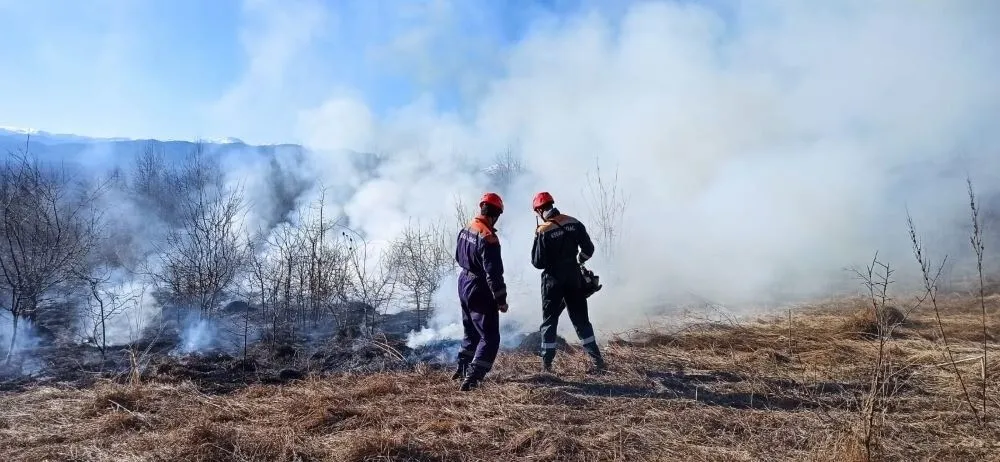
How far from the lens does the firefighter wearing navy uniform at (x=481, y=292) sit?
484 cm

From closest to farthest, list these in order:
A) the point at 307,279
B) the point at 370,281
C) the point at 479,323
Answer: the point at 479,323, the point at 307,279, the point at 370,281

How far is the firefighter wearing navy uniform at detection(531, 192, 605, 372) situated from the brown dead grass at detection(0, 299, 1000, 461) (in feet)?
1.12

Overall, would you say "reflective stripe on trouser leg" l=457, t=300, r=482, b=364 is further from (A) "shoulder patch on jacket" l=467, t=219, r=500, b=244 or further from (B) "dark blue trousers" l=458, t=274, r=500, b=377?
(A) "shoulder patch on jacket" l=467, t=219, r=500, b=244

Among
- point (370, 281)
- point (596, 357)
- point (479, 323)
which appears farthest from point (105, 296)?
point (596, 357)

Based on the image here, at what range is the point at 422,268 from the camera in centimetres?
1061

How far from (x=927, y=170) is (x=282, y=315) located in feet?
60.5

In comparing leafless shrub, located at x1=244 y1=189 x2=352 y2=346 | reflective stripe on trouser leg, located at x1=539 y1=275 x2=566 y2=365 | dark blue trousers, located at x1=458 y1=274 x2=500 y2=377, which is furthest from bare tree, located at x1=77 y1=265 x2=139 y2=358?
reflective stripe on trouser leg, located at x1=539 y1=275 x2=566 y2=365

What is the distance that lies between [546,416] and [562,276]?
66.2 inches

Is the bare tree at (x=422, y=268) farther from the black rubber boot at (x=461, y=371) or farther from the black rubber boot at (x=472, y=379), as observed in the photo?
the black rubber boot at (x=472, y=379)

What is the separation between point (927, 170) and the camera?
16.4 m

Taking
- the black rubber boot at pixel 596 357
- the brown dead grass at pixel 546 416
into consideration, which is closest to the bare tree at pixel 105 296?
the brown dead grass at pixel 546 416

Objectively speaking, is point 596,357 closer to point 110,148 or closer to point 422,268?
point 422,268

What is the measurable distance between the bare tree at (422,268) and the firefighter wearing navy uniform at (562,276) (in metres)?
4.20

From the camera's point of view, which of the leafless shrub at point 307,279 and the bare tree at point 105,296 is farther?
the leafless shrub at point 307,279
